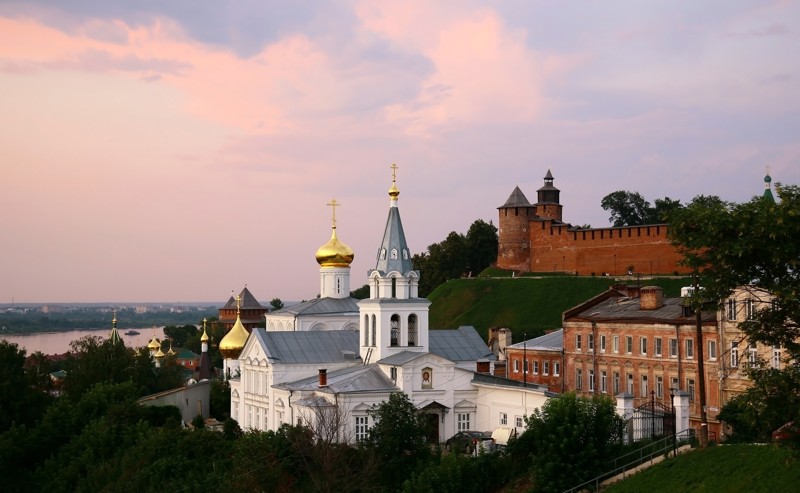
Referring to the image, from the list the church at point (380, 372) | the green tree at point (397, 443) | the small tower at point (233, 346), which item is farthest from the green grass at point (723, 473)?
the small tower at point (233, 346)

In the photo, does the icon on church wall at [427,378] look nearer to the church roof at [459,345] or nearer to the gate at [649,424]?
the church roof at [459,345]

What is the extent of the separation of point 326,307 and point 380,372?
10757mm

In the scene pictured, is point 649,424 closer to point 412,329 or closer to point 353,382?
point 353,382

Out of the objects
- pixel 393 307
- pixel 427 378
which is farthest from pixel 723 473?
pixel 393 307

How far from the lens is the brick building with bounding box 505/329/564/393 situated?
44.6 m

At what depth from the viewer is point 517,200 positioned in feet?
252

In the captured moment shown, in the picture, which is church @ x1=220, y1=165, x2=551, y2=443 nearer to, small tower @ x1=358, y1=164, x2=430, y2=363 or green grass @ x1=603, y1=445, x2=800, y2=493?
small tower @ x1=358, y1=164, x2=430, y2=363

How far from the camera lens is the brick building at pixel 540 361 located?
44.6 m

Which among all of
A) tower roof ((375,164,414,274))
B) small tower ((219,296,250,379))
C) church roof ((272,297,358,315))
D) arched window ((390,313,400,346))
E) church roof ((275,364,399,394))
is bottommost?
church roof ((275,364,399,394))

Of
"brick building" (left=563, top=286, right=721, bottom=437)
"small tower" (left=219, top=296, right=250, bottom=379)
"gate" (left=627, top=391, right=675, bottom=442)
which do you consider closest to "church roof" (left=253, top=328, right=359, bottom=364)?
"brick building" (left=563, top=286, right=721, bottom=437)

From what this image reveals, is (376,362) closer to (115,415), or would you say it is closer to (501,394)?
(501,394)

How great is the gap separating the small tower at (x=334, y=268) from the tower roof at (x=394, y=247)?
9253mm

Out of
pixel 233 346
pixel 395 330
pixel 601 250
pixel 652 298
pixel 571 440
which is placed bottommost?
pixel 571 440

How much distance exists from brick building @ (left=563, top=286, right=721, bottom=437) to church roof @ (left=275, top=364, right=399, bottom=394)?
8238mm
